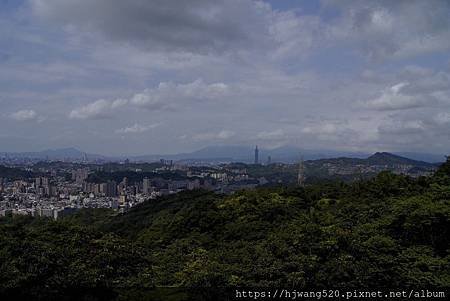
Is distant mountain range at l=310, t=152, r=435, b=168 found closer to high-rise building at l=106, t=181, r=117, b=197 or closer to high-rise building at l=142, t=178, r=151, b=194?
high-rise building at l=142, t=178, r=151, b=194

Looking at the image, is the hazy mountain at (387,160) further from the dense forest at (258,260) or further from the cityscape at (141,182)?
the dense forest at (258,260)

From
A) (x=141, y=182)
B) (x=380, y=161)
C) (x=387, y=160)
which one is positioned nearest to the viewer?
(x=141, y=182)

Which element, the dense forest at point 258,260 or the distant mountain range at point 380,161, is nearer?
the dense forest at point 258,260

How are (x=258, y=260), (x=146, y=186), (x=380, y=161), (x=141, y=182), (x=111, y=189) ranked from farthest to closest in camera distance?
(x=380, y=161), (x=141, y=182), (x=146, y=186), (x=111, y=189), (x=258, y=260)

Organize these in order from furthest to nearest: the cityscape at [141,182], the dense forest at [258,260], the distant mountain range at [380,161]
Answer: the distant mountain range at [380,161] < the cityscape at [141,182] < the dense forest at [258,260]

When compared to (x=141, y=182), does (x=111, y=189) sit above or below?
below

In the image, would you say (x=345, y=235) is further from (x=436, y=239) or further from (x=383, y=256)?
(x=436, y=239)

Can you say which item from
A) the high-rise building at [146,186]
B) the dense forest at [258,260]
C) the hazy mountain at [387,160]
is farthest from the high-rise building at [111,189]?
the dense forest at [258,260]

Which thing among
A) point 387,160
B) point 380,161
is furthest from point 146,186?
point 387,160

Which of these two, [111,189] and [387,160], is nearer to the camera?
[111,189]

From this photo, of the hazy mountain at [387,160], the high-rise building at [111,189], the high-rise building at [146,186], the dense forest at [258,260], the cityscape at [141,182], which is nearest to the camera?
the dense forest at [258,260]

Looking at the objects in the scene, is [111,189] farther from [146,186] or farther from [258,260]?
[258,260]

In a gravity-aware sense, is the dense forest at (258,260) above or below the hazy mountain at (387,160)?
below
